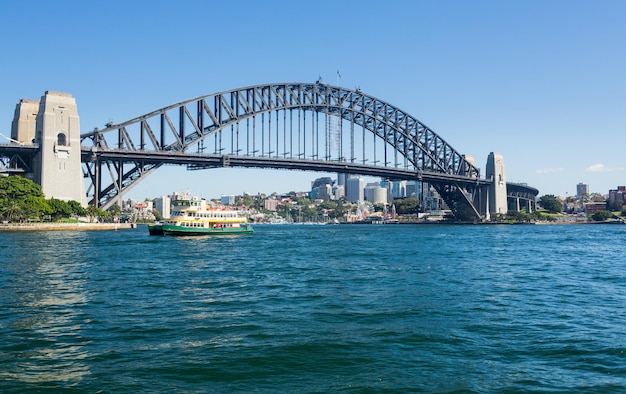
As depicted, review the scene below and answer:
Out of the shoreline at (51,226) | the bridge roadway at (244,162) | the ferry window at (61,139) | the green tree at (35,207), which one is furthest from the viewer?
the bridge roadway at (244,162)

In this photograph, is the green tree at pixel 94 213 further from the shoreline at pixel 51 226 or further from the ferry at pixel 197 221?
the ferry at pixel 197 221

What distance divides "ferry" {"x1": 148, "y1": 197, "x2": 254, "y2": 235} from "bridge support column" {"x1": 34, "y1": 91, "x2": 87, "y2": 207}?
570 inches

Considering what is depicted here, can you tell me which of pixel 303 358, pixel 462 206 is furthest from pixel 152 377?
pixel 462 206

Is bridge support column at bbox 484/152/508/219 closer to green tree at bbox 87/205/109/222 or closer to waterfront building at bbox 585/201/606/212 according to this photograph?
Result: waterfront building at bbox 585/201/606/212

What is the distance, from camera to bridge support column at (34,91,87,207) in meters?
64.3

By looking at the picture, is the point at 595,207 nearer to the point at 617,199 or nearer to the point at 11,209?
the point at 617,199

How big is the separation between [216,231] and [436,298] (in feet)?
142

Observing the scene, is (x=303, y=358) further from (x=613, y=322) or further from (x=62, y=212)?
(x=62, y=212)

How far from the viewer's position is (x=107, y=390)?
847cm

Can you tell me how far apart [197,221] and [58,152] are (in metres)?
20.8

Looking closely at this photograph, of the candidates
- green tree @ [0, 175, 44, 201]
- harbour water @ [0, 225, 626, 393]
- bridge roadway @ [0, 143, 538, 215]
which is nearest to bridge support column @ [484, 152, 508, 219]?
bridge roadway @ [0, 143, 538, 215]

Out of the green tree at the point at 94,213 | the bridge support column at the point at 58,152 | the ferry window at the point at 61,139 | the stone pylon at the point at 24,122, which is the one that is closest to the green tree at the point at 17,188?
the bridge support column at the point at 58,152

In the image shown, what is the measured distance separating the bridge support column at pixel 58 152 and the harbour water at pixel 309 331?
44.6 m

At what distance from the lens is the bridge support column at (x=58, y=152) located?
64.3m
